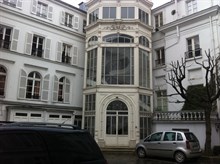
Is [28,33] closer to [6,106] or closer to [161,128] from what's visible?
[6,106]

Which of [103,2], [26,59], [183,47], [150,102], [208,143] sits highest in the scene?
[103,2]

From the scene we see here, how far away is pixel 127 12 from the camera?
70.6 ft

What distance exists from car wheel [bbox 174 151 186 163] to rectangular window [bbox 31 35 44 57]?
1393 cm

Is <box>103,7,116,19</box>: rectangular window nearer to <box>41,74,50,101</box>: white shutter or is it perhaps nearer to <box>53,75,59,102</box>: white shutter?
<box>53,75,59,102</box>: white shutter

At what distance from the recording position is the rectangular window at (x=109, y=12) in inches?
848

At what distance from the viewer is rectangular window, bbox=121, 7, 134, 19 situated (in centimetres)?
2148

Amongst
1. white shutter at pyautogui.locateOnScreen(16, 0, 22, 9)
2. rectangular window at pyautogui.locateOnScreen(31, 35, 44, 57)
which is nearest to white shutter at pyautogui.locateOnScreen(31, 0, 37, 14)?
white shutter at pyautogui.locateOnScreen(16, 0, 22, 9)

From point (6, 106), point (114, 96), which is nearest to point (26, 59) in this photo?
point (6, 106)

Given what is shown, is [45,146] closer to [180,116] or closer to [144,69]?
[180,116]

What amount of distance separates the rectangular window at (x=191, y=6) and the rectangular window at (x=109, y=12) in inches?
263

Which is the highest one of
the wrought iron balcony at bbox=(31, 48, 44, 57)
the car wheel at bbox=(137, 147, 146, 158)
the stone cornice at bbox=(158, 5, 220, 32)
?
the stone cornice at bbox=(158, 5, 220, 32)

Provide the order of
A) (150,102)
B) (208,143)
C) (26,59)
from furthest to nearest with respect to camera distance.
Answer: (150,102)
(26,59)
(208,143)

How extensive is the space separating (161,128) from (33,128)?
16.7 metres

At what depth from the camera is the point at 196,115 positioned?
17000mm
